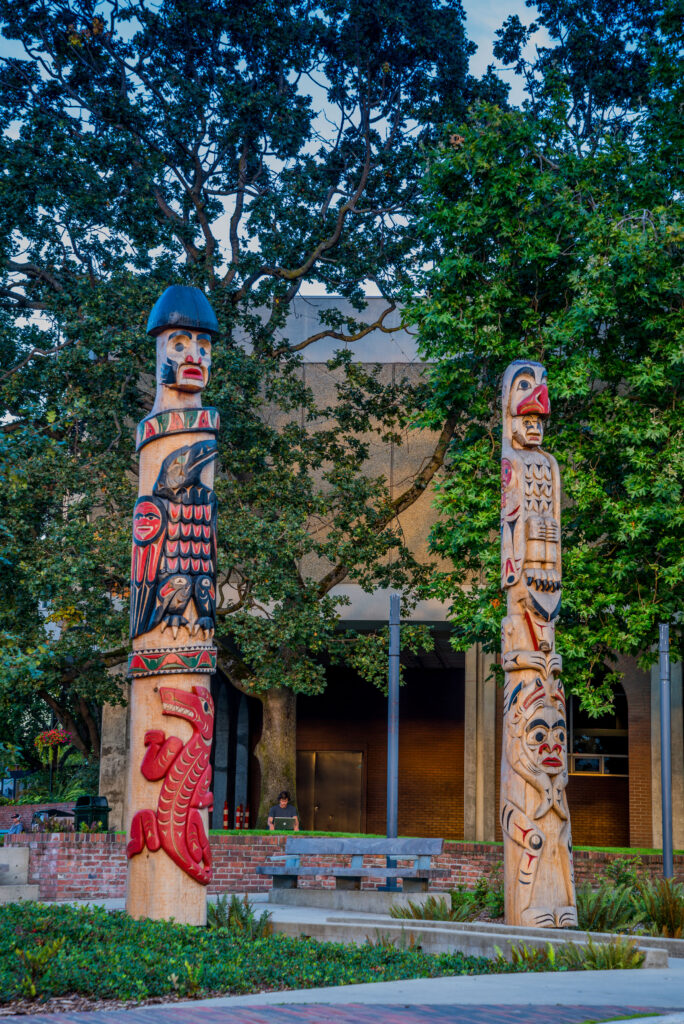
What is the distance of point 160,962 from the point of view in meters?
8.39

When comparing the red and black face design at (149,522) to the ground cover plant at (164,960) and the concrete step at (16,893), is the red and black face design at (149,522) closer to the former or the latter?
the ground cover plant at (164,960)

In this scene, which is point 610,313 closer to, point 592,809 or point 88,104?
point 88,104

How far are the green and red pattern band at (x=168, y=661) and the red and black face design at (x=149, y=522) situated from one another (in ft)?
3.89

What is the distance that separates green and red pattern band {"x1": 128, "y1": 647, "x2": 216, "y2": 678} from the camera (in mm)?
11992

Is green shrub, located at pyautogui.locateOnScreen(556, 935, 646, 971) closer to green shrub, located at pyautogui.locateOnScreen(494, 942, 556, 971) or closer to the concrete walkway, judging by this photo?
green shrub, located at pyautogui.locateOnScreen(494, 942, 556, 971)

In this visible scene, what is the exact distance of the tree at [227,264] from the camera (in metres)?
21.3

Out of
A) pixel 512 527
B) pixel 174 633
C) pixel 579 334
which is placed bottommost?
pixel 174 633

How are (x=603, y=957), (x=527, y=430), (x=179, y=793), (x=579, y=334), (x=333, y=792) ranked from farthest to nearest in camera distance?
(x=333, y=792), (x=579, y=334), (x=527, y=430), (x=179, y=793), (x=603, y=957)

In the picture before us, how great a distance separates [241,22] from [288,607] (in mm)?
11300

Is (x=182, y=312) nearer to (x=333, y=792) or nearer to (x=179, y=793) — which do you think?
(x=179, y=793)

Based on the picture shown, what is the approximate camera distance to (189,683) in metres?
12.1

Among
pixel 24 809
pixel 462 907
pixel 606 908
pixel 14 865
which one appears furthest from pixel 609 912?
pixel 24 809

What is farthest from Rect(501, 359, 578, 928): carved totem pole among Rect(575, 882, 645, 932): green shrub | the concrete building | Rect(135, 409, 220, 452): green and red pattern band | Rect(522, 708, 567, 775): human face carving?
the concrete building

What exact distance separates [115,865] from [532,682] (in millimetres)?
8034
